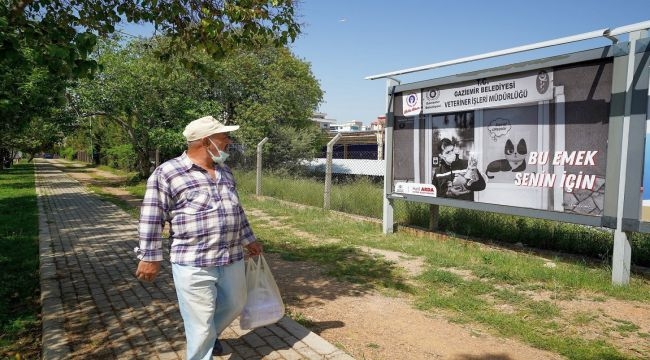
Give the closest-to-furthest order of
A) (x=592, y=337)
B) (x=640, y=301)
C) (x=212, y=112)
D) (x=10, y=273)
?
(x=592, y=337)
(x=640, y=301)
(x=10, y=273)
(x=212, y=112)

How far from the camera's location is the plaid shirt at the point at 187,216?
9.73ft

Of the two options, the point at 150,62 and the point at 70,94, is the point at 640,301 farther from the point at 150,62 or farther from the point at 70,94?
the point at 70,94

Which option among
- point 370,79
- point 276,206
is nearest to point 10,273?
point 370,79

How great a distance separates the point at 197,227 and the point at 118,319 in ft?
6.88

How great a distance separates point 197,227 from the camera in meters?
2.96

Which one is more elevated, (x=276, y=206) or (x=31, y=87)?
(x=31, y=87)

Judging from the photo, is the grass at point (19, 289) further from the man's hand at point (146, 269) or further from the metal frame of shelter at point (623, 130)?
the metal frame of shelter at point (623, 130)

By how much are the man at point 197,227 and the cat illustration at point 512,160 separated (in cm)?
458

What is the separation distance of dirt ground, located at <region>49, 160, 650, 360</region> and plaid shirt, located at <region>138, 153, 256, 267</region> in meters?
1.49

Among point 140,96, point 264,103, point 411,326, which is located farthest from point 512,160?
point 264,103

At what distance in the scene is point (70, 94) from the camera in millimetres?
19656

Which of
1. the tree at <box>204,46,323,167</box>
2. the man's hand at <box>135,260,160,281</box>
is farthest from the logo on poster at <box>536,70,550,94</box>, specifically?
the tree at <box>204,46,323,167</box>

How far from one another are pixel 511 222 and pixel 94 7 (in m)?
6.97

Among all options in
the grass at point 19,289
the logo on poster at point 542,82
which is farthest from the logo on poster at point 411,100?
the grass at point 19,289
